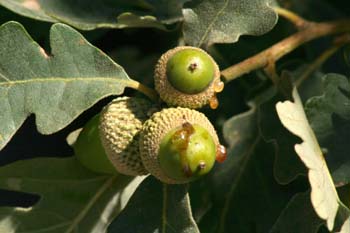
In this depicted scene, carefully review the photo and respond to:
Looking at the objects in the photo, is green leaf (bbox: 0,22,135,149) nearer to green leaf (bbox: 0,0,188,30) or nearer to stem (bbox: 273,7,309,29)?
green leaf (bbox: 0,0,188,30)

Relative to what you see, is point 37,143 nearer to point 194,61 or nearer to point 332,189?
point 194,61

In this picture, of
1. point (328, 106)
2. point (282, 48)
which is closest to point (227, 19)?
point (282, 48)

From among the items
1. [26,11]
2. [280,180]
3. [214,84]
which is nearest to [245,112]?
[280,180]

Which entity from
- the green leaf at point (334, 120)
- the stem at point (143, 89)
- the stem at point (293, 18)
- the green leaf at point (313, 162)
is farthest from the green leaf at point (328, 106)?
the stem at point (143, 89)

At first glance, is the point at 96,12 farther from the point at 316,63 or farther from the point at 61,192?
the point at 316,63

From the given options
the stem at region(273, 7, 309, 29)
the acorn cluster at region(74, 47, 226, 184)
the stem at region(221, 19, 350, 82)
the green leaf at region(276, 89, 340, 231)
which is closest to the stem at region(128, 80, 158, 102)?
the acorn cluster at region(74, 47, 226, 184)

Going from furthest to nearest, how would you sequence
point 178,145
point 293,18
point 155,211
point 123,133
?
point 293,18 → point 155,211 → point 123,133 → point 178,145
